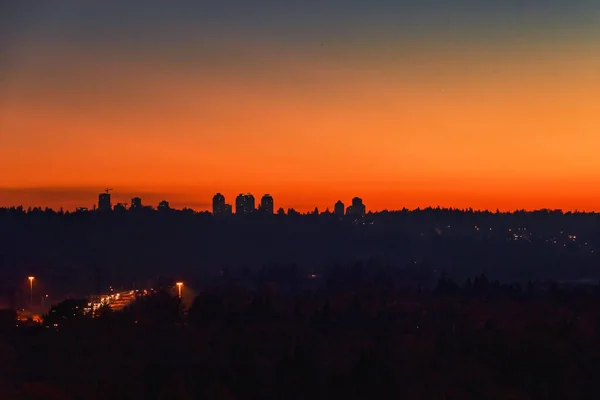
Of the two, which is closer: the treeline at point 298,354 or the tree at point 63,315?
the treeline at point 298,354

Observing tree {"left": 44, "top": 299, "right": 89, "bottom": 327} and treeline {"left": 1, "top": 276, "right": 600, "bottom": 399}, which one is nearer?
treeline {"left": 1, "top": 276, "right": 600, "bottom": 399}

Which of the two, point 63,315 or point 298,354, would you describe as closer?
point 298,354

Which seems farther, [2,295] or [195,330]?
[2,295]

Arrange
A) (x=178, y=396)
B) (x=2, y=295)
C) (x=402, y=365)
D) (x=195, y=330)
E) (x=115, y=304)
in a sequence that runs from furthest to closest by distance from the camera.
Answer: (x=2, y=295), (x=115, y=304), (x=195, y=330), (x=402, y=365), (x=178, y=396)

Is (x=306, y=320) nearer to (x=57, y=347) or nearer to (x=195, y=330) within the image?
(x=195, y=330)

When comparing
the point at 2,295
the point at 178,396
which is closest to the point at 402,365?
the point at 178,396

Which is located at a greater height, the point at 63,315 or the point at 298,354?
the point at 63,315

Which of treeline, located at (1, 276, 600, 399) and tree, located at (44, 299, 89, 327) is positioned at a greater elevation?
tree, located at (44, 299, 89, 327)

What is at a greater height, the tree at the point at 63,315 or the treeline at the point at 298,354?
the tree at the point at 63,315
